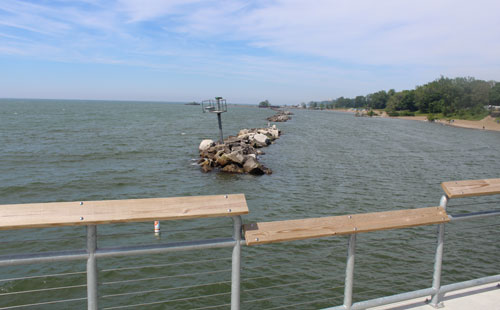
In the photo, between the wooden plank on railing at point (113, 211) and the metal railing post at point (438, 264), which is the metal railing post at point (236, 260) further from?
the metal railing post at point (438, 264)

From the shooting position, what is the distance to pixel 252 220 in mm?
12406

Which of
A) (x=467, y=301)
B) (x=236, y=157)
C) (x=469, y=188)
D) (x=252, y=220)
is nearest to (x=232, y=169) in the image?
(x=236, y=157)

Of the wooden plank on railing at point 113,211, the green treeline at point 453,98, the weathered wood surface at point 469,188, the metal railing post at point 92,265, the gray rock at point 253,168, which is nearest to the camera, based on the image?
the wooden plank on railing at point 113,211

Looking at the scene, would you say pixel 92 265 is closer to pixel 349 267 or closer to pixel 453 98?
pixel 349 267

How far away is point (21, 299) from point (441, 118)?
110 metres

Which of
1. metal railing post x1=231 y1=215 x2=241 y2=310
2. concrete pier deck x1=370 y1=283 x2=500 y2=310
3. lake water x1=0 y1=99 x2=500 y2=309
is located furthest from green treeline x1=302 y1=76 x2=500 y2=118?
metal railing post x1=231 y1=215 x2=241 y2=310

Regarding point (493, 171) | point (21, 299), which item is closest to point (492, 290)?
point (21, 299)

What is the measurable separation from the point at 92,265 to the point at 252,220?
10174 mm

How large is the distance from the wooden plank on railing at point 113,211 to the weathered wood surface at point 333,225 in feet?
0.97

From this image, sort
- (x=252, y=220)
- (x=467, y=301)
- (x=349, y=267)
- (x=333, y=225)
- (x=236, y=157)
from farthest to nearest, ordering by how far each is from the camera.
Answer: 1. (x=236, y=157)
2. (x=252, y=220)
3. (x=467, y=301)
4. (x=349, y=267)
5. (x=333, y=225)

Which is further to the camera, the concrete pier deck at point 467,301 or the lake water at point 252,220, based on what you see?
the lake water at point 252,220

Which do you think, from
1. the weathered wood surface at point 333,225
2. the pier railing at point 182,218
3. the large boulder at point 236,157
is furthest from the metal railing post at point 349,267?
the large boulder at point 236,157

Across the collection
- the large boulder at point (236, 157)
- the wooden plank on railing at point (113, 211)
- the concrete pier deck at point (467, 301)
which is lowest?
the large boulder at point (236, 157)

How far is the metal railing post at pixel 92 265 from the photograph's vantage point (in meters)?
2.37
